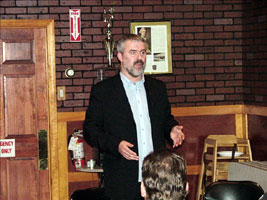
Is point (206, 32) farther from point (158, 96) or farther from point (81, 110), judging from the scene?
point (158, 96)

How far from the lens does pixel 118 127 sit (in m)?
3.78

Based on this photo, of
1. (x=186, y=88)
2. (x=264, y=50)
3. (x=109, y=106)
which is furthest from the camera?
(x=186, y=88)

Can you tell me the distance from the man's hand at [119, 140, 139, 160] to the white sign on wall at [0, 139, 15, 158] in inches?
102

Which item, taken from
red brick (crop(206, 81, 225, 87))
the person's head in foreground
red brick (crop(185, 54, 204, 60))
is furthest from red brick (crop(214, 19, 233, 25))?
the person's head in foreground

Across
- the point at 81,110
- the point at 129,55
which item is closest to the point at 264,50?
the point at 81,110

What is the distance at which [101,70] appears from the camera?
5.98 m

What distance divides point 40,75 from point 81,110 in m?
0.56

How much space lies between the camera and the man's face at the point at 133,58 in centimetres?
387

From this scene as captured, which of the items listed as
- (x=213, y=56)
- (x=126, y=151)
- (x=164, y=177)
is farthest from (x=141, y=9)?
(x=164, y=177)

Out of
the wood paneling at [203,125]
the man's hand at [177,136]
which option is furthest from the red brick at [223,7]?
the man's hand at [177,136]

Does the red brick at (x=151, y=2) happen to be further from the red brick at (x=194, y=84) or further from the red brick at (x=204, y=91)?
the red brick at (x=204, y=91)

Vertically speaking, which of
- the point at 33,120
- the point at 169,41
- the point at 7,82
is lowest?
the point at 33,120

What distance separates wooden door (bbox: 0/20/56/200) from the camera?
589cm

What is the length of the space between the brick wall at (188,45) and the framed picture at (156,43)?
0.06m
